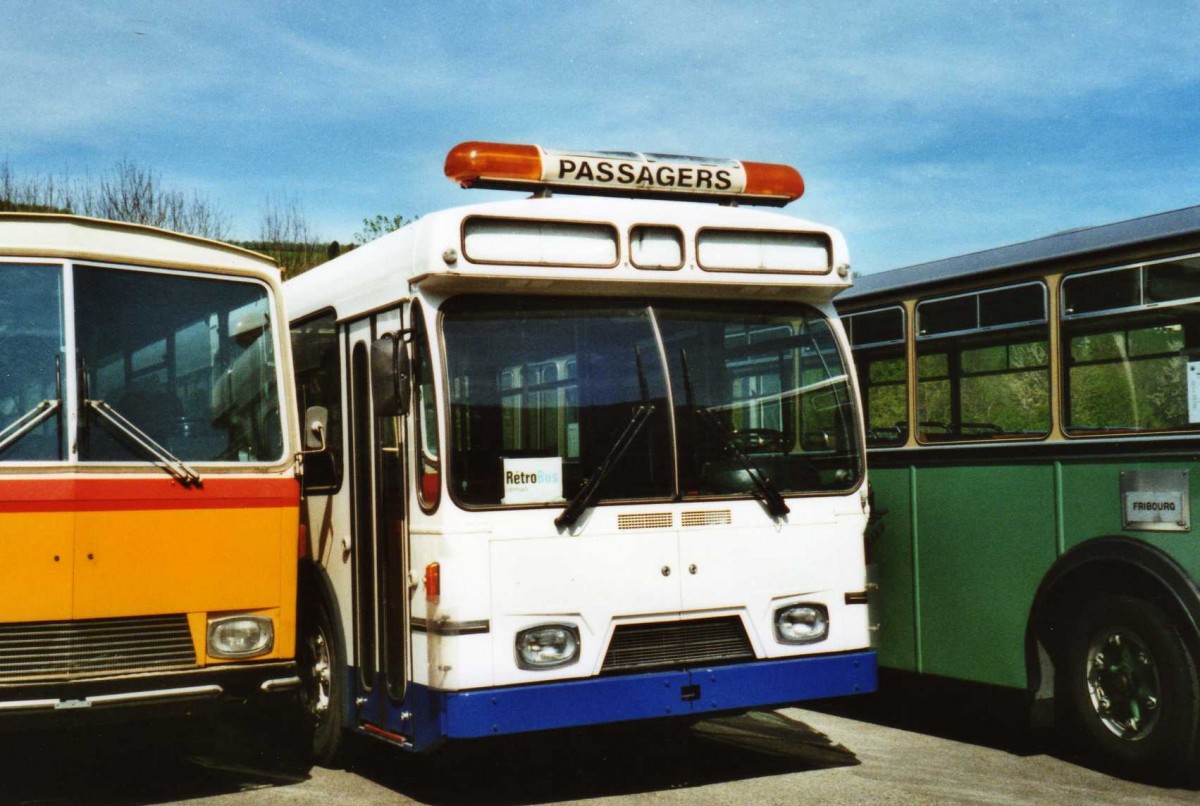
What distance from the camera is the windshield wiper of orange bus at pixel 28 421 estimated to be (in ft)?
21.8

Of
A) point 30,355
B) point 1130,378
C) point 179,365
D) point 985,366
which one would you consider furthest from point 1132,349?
point 30,355

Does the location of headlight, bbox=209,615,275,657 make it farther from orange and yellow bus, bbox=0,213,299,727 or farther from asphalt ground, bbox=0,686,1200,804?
asphalt ground, bbox=0,686,1200,804

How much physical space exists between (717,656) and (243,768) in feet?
9.49

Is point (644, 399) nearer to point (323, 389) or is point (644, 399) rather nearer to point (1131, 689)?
point (323, 389)

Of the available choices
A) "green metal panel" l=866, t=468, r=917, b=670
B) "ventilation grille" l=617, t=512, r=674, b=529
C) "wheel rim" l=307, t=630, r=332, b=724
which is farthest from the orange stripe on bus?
"green metal panel" l=866, t=468, r=917, b=670

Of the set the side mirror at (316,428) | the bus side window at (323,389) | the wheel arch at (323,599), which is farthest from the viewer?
the bus side window at (323,389)

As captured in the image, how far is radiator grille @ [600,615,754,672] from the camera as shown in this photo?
679 centimetres

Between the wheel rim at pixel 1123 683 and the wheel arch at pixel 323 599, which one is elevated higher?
the wheel arch at pixel 323 599

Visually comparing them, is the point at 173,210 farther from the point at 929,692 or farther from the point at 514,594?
the point at 514,594

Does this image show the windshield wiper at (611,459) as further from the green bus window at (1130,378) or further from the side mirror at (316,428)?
the green bus window at (1130,378)

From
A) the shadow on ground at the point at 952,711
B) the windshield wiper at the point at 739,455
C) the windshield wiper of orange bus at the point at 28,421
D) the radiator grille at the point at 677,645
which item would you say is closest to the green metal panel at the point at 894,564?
the shadow on ground at the point at 952,711

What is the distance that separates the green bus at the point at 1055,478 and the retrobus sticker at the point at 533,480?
9.09 ft

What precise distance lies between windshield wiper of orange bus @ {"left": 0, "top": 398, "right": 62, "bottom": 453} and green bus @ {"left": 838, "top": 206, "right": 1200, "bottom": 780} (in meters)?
4.84

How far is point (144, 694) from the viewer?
6.72 m
